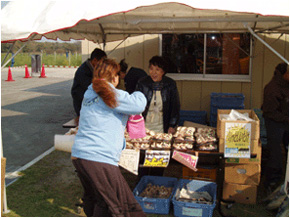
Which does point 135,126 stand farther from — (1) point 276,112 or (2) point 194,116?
(2) point 194,116

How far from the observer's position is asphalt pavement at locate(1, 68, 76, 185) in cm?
718

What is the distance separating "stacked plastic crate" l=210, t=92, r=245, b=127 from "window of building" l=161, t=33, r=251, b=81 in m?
0.94

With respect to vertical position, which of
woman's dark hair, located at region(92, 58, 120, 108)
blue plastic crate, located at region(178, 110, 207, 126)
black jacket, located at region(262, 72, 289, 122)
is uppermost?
woman's dark hair, located at region(92, 58, 120, 108)

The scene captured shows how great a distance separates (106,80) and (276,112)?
104 inches

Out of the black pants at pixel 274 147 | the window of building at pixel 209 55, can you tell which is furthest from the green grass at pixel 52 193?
the window of building at pixel 209 55

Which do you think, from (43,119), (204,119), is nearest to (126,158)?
(204,119)

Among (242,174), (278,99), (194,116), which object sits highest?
(278,99)

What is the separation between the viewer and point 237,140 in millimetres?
4086

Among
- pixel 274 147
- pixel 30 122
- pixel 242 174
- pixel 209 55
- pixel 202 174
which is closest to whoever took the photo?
pixel 242 174

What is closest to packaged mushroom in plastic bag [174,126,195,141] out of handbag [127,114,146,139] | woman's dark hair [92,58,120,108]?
handbag [127,114,146,139]

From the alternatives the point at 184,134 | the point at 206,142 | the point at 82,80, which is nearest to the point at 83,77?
the point at 82,80

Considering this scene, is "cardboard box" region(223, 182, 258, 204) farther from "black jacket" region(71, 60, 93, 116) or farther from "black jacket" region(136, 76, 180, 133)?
"black jacket" region(71, 60, 93, 116)

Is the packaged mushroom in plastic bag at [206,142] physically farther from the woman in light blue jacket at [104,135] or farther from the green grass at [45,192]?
the green grass at [45,192]

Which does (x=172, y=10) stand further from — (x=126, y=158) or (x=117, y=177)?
(x=117, y=177)
